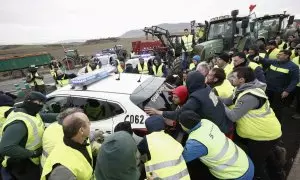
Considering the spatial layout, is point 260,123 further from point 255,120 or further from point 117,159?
point 117,159

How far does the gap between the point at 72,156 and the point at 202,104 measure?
5.54ft

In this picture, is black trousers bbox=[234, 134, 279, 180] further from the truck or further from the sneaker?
the truck

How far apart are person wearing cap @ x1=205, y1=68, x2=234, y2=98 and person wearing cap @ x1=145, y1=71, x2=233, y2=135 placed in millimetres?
496

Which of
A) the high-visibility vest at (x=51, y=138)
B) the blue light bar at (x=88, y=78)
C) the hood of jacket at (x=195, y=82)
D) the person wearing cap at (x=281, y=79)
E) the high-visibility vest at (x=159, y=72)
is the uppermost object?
the hood of jacket at (x=195, y=82)

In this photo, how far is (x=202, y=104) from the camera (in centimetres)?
325

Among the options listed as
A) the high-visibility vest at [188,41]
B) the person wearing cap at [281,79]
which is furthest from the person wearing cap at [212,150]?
the high-visibility vest at [188,41]

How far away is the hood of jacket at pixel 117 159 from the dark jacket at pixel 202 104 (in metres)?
1.31

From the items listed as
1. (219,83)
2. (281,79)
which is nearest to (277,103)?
(281,79)

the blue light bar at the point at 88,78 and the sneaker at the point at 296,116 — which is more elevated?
the blue light bar at the point at 88,78

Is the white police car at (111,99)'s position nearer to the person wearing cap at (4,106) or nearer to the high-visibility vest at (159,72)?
the person wearing cap at (4,106)

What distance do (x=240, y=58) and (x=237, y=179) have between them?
291 centimetres

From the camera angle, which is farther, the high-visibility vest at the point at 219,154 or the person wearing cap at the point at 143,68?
the person wearing cap at the point at 143,68

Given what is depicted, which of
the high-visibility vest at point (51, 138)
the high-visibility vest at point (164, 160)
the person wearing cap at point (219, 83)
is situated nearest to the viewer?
the high-visibility vest at point (164, 160)

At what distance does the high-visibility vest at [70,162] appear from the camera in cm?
219
